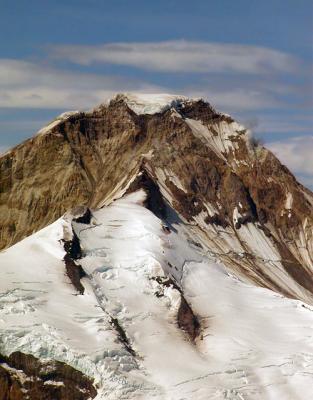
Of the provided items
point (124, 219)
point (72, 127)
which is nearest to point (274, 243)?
point (72, 127)

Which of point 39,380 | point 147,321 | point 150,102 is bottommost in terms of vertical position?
point 39,380

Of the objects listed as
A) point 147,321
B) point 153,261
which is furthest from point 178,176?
point 147,321

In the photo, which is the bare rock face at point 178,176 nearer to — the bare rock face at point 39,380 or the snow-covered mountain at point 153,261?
the snow-covered mountain at point 153,261

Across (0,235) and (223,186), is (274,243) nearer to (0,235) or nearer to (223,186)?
(223,186)

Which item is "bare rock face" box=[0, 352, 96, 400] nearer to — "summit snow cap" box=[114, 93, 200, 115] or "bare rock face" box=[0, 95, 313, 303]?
"bare rock face" box=[0, 95, 313, 303]

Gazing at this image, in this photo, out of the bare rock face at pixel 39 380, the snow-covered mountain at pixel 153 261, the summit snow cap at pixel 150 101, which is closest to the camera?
the bare rock face at pixel 39 380

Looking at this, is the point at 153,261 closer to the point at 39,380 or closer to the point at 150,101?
the point at 39,380

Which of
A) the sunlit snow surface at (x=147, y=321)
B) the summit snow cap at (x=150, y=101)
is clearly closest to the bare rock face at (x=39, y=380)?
the sunlit snow surface at (x=147, y=321)
